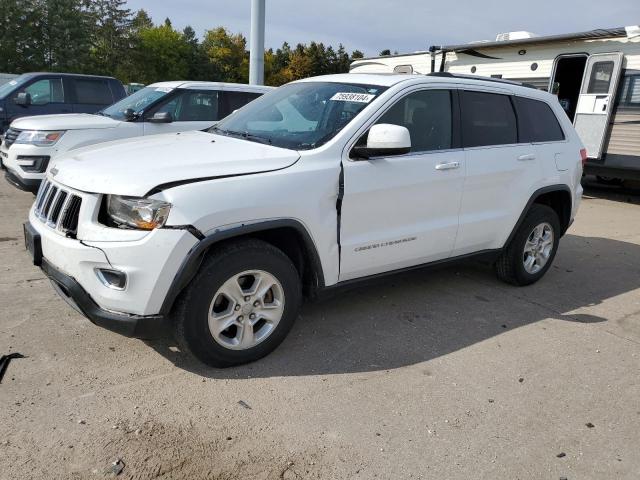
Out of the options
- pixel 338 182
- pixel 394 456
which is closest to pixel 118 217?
pixel 338 182

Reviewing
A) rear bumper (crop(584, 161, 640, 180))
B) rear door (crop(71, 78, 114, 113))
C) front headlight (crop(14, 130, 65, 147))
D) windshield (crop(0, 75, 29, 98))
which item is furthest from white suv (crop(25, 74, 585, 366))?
windshield (crop(0, 75, 29, 98))

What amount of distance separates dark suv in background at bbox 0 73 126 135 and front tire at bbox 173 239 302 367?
826 centimetres

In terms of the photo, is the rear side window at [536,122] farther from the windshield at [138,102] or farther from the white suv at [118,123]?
the windshield at [138,102]

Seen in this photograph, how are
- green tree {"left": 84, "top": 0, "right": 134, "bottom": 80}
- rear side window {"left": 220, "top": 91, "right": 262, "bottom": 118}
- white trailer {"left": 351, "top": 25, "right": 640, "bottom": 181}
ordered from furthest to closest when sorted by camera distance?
green tree {"left": 84, "top": 0, "right": 134, "bottom": 80}
white trailer {"left": 351, "top": 25, "right": 640, "bottom": 181}
rear side window {"left": 220, "top": 91, "right": 262, "bottom": 118}

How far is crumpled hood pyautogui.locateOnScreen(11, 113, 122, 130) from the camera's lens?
22.7ft

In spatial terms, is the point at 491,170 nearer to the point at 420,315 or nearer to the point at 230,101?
the point at 420,315

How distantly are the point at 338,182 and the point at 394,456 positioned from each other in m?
1.66

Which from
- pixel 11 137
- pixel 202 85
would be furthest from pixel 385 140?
pixel 11 137

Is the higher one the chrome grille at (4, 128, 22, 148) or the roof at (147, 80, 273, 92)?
the roof at (147, 80, 273, 92)

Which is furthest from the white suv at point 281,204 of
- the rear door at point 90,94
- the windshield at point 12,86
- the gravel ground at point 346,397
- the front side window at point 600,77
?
the windshield at point 12,86

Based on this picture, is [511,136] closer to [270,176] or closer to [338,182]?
[338,182]

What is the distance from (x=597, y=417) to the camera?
3.04m

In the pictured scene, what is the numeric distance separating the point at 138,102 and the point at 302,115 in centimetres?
457

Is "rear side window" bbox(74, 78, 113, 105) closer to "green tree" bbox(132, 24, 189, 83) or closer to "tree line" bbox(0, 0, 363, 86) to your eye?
"tree line" bbox(0, 0, 363, 86)
